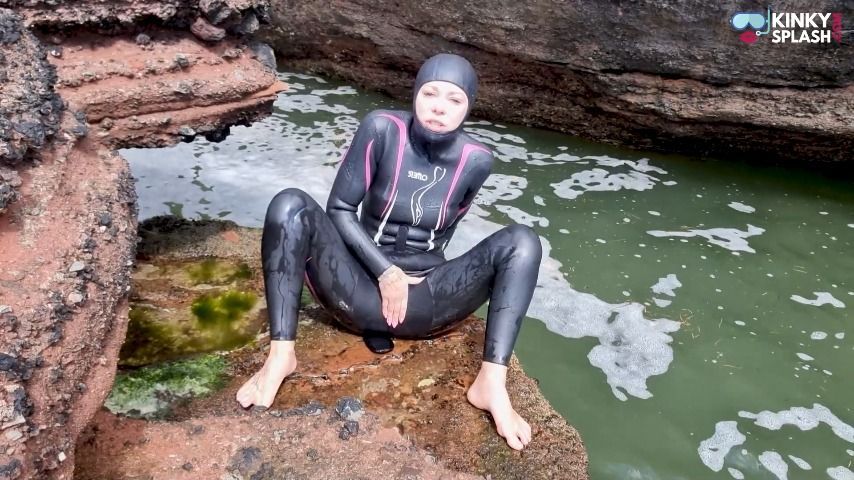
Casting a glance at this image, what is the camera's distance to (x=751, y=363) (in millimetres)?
3896

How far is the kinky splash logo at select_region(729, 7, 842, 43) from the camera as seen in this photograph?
18.0ft

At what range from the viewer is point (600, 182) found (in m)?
5.96

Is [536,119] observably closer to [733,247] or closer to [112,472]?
[733,247]

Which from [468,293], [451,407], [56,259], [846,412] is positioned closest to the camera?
Result: [56,259]

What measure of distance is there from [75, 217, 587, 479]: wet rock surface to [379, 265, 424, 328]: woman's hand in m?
0.20

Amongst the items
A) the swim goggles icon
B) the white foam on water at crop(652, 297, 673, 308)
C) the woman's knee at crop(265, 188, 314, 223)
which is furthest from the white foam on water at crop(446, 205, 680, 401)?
the swim goggles icon

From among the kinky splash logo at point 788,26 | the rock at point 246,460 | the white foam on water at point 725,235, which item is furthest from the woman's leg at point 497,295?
the kinky splash logo at point 788,26

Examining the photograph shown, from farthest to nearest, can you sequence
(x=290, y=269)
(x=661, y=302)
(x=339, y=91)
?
(x=339, y=91)
(x=661, y=302)
(x=290, y=269)

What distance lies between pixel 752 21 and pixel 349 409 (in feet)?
16.0

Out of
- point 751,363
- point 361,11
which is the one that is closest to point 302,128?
point 361,11

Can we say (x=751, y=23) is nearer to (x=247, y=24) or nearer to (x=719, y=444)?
(x=719, y=444)

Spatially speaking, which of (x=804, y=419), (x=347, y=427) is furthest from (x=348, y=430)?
(x=804, y=419)

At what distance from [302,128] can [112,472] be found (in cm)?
459

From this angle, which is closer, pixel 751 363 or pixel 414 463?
pixel 414 463
